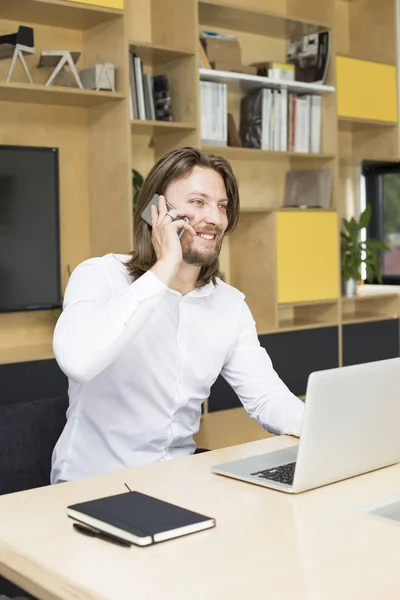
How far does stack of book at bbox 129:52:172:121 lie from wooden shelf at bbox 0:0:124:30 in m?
0.22

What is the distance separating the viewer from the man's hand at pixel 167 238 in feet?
6.35

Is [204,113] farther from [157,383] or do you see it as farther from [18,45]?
[157,383]

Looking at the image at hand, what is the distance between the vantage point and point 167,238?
201cm

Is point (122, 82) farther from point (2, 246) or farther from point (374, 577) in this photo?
point (374, 577)

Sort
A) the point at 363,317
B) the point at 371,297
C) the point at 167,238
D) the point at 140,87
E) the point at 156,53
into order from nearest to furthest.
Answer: the point at 167,238, the point at 140,87, the point at 156,53, the point at 371,297, the point at 363,317

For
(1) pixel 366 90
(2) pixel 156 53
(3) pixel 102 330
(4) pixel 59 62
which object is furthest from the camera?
(1) pixel 366 90

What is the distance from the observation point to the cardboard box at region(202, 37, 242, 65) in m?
4.14

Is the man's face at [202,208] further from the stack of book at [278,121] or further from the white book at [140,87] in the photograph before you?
the stack of book at [278,121]

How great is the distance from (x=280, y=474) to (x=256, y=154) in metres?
2.83

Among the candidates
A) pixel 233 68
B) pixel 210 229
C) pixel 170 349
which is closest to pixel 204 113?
pixel 233 68

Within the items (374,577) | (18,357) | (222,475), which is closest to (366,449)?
(222,475)

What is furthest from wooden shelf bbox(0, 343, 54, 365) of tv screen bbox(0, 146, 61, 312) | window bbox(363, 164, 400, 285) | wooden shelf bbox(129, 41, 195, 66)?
window bbox(363, 164, 400, 285)

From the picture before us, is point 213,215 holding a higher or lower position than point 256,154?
lower

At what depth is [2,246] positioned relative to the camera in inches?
139
